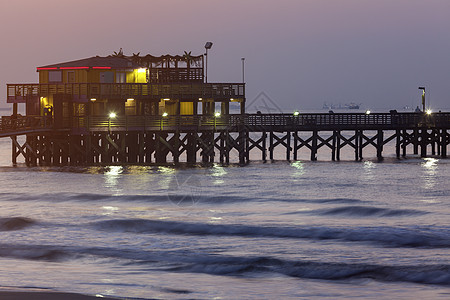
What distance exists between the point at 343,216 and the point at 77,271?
14766mm

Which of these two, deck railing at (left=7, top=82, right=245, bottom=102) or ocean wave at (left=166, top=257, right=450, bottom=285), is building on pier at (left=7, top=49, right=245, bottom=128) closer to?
deck railing at (left=7, top=82, right=245, bottom=102)

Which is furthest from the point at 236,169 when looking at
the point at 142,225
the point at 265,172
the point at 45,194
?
A: the point at 142,225

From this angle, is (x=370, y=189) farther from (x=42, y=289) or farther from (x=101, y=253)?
(x=42, y=289)

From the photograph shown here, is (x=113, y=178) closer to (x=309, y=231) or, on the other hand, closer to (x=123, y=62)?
(x=123, y=62)

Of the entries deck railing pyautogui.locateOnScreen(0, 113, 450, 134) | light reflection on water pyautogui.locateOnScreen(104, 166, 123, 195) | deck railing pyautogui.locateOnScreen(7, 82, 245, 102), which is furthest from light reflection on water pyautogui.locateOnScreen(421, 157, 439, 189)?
light reflection on water pyautogui.locateOnScreen(104, 166, 123, 195)

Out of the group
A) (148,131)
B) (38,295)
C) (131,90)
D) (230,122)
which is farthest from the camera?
(230,122)

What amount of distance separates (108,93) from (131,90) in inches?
70.4

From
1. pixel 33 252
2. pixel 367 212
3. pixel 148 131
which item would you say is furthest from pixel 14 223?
pixel 148 131

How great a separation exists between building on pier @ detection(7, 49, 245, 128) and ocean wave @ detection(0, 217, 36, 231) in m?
24.3

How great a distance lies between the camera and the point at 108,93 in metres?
56.2

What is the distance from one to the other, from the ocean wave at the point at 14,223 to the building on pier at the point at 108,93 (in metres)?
24.3

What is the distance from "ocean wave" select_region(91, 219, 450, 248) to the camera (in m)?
23.6

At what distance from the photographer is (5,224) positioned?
2722cm

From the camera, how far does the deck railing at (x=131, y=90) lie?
181 ft
